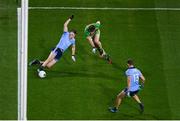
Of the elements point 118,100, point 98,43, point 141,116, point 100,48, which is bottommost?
point 141,116

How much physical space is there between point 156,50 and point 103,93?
288cm

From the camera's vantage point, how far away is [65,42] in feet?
67.2

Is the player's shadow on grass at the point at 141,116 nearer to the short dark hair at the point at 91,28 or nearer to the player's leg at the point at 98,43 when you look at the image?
the player's leg at the point at 98,43

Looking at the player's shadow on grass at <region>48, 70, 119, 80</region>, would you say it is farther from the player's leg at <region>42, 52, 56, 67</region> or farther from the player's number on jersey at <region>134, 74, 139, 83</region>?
the player's number on jersey at <region>134, 74, 139, 83</region>

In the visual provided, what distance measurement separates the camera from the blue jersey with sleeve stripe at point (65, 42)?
2045 cm

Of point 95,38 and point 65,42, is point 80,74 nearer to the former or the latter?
point 65,42

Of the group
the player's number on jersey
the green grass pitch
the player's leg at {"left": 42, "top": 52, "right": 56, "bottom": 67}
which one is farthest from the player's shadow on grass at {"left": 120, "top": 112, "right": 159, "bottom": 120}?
the player's leg at {"left": 42, "top": 52, "right": 56, "bottom": 67}

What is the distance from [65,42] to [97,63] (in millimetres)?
1319

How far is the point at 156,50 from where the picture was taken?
21797 millimetres

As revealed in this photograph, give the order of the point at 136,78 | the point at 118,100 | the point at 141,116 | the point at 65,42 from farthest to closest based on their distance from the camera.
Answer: the point at 65,42 < the point at 141,116 < the point at 118,100 < the point at 136,78
